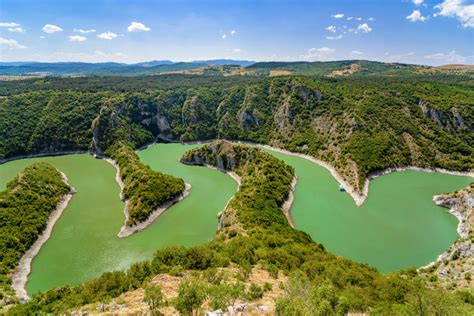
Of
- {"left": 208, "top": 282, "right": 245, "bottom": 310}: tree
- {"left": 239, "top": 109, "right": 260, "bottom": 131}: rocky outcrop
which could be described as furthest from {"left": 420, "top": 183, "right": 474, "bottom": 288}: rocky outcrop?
{"left": 239, "top": 109, "right": 260, "bottom": 131}: rocky outcrop

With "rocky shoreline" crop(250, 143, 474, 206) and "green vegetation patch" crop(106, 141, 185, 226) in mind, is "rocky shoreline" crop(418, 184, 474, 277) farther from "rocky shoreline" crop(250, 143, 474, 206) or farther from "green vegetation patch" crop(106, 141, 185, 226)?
"green vegetation patch" crop(106, 141, 185, 226)

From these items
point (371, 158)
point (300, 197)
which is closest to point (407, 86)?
point (371, 158)

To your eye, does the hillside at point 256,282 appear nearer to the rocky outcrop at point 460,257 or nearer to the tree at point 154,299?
the tree at point 154,299

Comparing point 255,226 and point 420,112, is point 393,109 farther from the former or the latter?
point 255,226

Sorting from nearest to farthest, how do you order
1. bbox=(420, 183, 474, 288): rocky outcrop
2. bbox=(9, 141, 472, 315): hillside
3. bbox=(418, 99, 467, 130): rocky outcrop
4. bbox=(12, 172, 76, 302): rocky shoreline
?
1. bbox=(9, 141, 472, 315): hillside
2. bbox=(420, 183, 474, 288): rocky outcrop
3. bbox=(12, 172, 76, 302): rocky shoreline
4. bbox=(418, 99, 467, 130): rocky outcrop

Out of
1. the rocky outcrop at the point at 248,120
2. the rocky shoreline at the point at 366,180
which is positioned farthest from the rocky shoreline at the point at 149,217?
the rocky outcrop at the point at 248,120

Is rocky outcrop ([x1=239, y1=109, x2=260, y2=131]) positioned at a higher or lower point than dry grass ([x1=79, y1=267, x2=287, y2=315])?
higher
